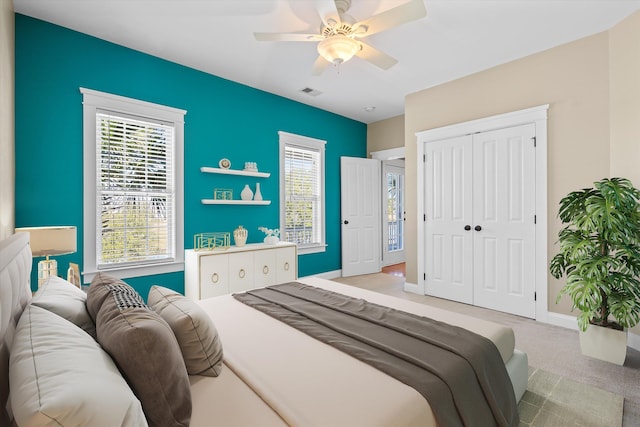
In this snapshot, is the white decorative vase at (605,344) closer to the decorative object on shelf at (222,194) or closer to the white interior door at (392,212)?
the decorative object on shelf at (222,194)

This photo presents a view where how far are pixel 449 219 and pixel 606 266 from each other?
6.06 ft

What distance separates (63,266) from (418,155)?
171 inches

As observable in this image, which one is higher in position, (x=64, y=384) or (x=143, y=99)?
(x=143, y=99)

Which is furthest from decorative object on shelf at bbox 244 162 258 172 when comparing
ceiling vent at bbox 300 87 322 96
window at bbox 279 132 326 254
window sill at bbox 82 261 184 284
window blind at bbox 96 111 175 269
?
window sill at bbox 82 261 184 284

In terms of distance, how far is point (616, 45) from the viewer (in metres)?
2.91

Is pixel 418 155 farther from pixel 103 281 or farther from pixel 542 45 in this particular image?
pixel 103 281

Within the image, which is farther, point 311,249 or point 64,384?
point 311,249

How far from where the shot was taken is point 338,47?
8.06 feet

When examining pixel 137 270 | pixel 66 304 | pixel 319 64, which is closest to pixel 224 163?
pixel 137 270

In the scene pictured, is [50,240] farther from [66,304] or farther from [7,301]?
[7,301]

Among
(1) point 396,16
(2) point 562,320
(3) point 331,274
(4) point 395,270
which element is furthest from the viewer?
(4) point 395,270

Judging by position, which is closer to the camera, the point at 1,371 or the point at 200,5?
the point at 1,371

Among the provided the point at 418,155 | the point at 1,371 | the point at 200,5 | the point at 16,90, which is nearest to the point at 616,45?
the point at 418,155

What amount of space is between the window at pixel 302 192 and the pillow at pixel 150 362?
3688 mm
